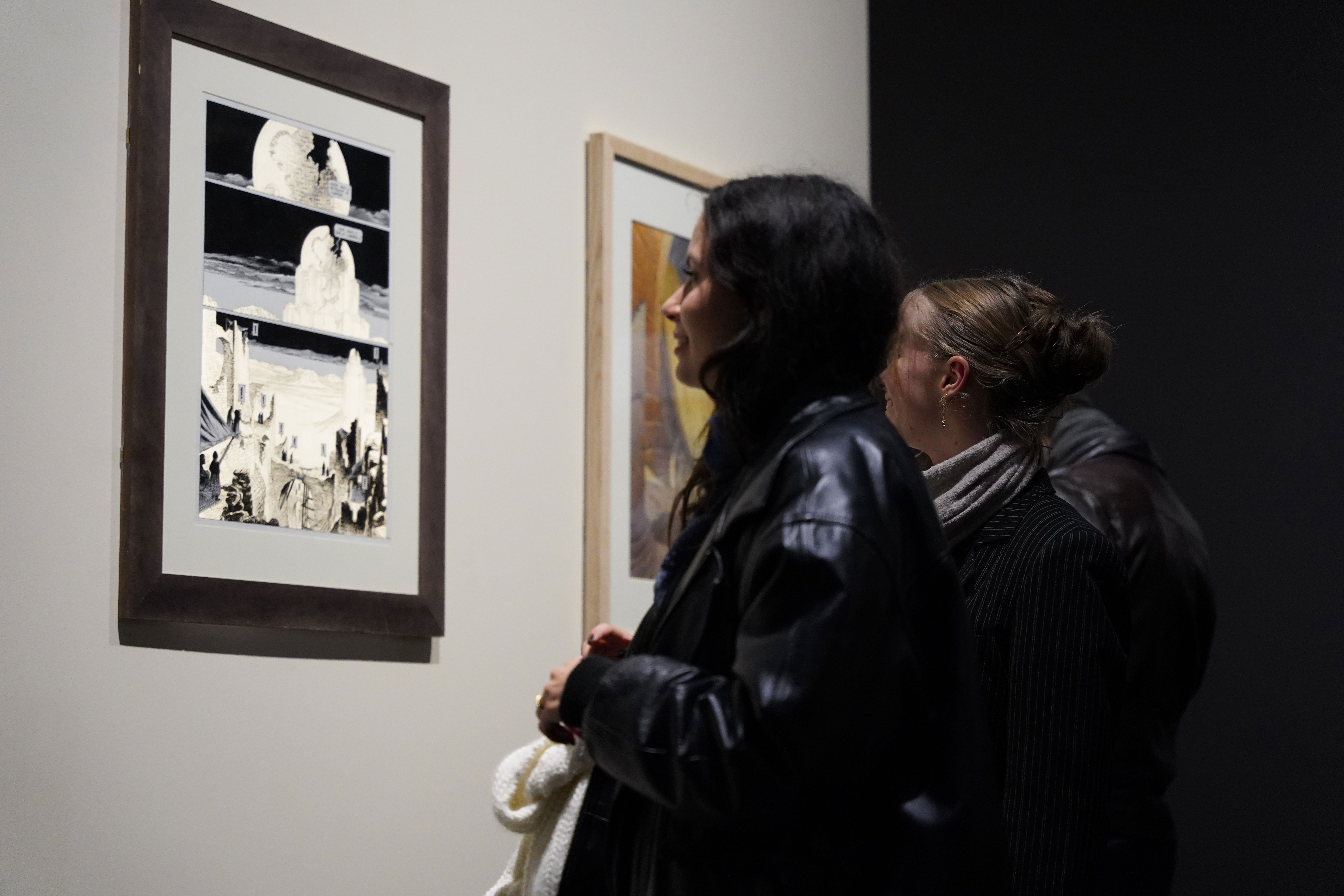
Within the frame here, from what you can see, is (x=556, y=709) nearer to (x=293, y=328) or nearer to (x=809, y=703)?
(x=809, y=703)

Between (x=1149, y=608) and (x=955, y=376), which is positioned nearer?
(x=955, y=376)

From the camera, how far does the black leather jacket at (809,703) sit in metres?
1.29

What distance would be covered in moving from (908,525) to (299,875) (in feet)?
4.75

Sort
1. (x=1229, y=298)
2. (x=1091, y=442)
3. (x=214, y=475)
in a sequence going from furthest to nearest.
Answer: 1. (x=1229, y=298)
2. (x=1091, y=442)
3. (x=214, y=475)

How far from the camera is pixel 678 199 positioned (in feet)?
11.0

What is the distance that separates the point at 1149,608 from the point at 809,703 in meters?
2.10

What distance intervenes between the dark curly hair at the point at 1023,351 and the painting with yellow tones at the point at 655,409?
3.31 ft

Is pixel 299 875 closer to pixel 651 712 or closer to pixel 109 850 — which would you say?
pixel 109 850

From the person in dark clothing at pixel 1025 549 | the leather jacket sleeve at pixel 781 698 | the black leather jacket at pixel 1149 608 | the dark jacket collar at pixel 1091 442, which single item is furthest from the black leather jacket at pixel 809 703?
the dark jacket collar at pixel 1091 442

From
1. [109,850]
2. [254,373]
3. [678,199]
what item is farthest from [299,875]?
[678,199]

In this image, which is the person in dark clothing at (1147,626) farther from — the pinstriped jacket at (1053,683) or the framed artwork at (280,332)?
the framed artwork at (280,332)

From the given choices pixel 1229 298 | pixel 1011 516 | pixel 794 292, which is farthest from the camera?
pixel 1229 298

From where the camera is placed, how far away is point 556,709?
1.48 meters

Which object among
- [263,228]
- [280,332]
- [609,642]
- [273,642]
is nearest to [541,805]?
[609,642]
